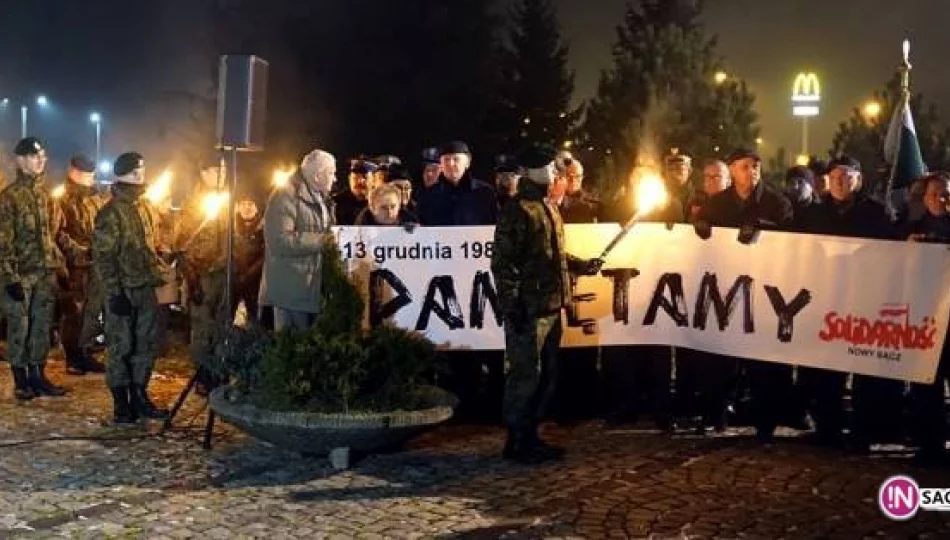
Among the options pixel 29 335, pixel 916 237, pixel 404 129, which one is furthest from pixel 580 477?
pixel 404 129

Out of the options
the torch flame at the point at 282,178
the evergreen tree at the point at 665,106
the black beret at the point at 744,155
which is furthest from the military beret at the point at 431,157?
the evergreen tree at the point at 665,106

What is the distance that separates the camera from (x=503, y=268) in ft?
25.4

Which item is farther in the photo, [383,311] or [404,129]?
[404,129]

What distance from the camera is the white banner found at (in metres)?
8.16

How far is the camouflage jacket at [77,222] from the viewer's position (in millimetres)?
11359

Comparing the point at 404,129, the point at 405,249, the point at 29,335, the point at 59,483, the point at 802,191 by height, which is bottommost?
the point at 59,483

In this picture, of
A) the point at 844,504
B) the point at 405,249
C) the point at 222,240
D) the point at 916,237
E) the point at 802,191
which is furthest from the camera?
the point at 222,240

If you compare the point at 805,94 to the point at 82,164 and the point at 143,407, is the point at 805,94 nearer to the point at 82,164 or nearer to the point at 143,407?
the point at 82,164

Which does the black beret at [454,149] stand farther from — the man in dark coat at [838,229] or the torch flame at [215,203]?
the man in dark coat at [838,229]

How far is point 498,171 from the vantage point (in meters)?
10.1

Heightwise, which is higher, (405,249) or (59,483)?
(405,249)

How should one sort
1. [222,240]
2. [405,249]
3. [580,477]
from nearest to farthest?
[580,477] → [405,249] → [222,240]

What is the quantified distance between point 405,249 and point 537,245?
166 cm

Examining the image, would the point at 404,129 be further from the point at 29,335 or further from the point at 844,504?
the point at 844,504
